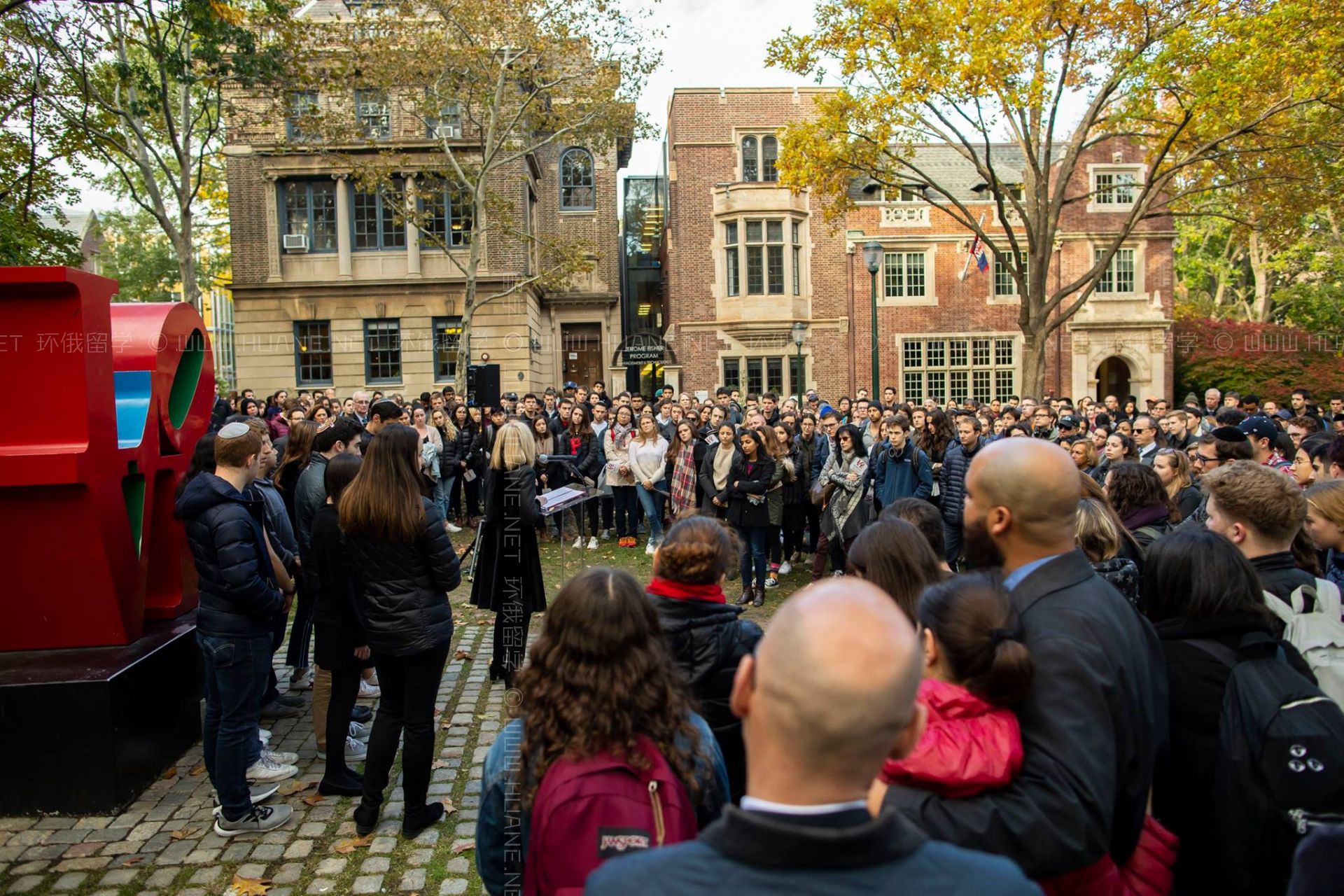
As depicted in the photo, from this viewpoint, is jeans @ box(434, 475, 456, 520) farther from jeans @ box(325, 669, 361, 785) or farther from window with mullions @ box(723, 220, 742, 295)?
window with mullions @ box(723, 220, 742, 295)

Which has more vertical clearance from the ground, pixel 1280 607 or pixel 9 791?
pixel 1280 607

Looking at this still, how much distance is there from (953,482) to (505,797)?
7264 mm

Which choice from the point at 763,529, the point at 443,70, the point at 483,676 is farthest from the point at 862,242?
the point at 483,676

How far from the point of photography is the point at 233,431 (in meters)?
4.70

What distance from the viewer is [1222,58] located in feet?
48.4

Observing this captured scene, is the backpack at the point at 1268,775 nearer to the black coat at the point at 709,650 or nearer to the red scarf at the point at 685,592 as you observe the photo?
the black coat at the point at 709,650

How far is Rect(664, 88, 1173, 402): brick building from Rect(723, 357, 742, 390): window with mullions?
56mm

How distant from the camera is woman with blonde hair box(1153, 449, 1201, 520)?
21.1ft

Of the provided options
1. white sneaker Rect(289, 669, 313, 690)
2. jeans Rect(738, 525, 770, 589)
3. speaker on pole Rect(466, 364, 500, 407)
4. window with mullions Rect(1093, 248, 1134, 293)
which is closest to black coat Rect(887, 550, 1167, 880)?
white sneaker Rect(289, 669, 313, 690)

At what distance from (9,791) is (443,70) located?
18.5 m

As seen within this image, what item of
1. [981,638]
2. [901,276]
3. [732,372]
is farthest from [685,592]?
[901,276]

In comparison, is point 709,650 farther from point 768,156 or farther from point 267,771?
point 768,156

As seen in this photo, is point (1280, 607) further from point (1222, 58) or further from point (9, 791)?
point (1222, 58)

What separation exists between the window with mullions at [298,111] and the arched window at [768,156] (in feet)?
46.6
